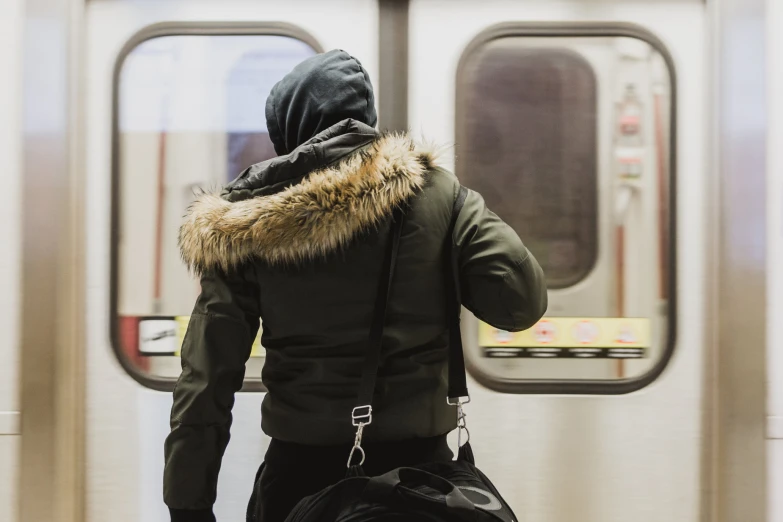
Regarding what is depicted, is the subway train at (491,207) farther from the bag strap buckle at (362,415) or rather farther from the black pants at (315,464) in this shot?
the bag strap buckle at (362,415)

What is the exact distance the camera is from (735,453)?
5.99ft

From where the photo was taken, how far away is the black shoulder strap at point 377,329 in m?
1.24

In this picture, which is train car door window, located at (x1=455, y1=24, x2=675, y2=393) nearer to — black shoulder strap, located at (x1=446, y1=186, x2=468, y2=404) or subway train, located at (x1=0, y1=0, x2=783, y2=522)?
subway train, located at (x1=0, y1=0, x2=783, y2=522)

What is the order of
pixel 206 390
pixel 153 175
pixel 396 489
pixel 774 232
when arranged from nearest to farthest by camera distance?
pixel 396 489 < pixel 206 390 < pixel 774 232 < pixel 153 175

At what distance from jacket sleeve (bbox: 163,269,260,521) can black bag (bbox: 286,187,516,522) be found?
0.69 ft

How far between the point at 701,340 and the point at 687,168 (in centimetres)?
48

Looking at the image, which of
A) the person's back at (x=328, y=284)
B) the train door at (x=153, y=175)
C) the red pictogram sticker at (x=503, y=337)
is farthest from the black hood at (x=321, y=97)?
the red pictogram sticker at (x=503, y=337)

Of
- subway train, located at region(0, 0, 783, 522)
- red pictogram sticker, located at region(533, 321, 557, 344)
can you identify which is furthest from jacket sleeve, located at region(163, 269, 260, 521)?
red pictogram sticker, located at region(533, 321, 557, 344)

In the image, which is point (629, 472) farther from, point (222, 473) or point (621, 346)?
point (222, 473)

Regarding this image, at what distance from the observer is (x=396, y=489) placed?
3.91 ft

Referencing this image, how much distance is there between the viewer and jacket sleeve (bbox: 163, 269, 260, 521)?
1.31 metres

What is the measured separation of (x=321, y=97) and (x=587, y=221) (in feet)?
3.14

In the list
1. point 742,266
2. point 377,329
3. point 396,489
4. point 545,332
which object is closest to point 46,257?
point 377,329

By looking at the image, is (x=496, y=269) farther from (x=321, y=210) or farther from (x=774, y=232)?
(x=774, y=232)
